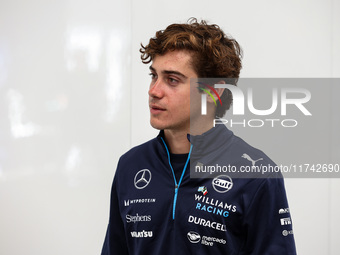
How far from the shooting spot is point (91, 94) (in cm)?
263

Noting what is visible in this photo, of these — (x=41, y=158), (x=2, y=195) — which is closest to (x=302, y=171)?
(x=41, y=158)

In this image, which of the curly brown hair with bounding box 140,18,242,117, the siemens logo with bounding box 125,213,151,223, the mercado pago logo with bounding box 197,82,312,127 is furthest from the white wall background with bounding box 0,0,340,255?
the siemens logo with bounding box 125,213,151,223

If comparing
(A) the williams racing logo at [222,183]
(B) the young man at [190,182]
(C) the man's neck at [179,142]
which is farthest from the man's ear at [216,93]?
(A) the williams racing logo at [222,183]

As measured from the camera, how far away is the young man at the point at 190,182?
4.17 feet

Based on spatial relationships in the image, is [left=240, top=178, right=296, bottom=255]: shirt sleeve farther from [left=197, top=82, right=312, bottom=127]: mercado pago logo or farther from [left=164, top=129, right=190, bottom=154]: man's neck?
[left=197, top=82, right=312, bottom=127]: mercado pago logo

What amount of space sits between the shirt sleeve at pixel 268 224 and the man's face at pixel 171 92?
1.10 ft

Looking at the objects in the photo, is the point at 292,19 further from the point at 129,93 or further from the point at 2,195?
the point at 2,195

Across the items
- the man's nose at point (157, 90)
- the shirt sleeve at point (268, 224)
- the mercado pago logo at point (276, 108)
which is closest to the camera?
the shirt sleeve at point (268, 224)

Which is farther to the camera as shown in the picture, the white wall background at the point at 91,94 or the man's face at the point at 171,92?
the white wall background at the point at 91,94

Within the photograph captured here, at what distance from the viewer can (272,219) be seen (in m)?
1.26

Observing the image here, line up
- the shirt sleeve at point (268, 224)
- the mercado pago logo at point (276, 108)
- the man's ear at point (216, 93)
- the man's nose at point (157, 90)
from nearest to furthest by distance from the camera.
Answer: the shirt sleeve at point (268, 224) < the man's nose at point (157, 90) < the man's ear at point (216, 93) < the mercado pago logo at point (276, 108)

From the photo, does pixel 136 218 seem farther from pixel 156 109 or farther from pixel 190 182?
pixel 156 109

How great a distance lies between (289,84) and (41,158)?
1.65 m

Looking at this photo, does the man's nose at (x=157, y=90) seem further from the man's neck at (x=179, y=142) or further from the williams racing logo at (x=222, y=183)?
the williams racing logo at (x=222, y=183)
